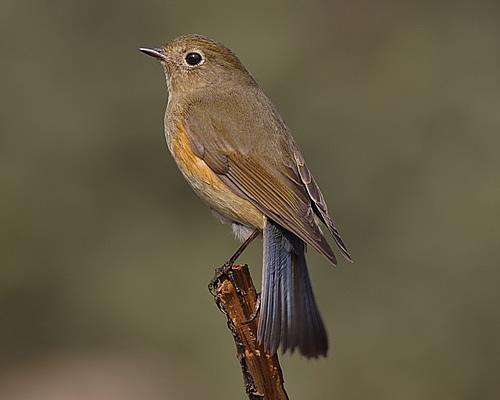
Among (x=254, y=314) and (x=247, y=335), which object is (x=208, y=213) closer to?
(x=254, y=314)

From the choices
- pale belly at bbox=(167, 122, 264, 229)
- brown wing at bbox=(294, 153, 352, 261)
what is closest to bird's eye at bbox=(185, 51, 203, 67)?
pale belly at bbox=(167, 122, 264, 229)

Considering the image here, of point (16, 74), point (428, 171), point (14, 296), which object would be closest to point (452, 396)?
point (428, 171)

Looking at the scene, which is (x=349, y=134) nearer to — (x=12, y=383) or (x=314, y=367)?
(x=314, y=367)

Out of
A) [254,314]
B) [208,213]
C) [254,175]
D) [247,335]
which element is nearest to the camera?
[247,335]

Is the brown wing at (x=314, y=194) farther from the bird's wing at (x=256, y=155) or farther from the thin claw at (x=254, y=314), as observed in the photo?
the thin claw at (x=254, y=314)

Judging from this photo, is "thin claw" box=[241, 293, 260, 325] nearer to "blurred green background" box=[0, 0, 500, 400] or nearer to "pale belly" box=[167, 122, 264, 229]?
"pale belly" box=[167, 122, 264, 229]

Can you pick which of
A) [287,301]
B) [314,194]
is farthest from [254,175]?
[287,301]
